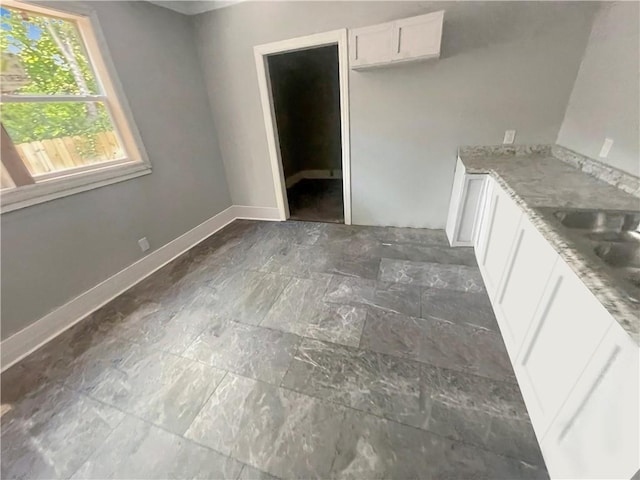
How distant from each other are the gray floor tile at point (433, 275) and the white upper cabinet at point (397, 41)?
173 cm

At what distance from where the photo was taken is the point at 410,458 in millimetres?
1102

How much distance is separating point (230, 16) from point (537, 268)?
11.1ft

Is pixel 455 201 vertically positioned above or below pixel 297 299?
above

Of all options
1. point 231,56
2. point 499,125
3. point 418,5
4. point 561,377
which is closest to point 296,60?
point 231,56

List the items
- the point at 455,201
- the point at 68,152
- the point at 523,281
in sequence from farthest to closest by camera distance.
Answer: the point at 455,201, the point at 68,152, the point at 523,281

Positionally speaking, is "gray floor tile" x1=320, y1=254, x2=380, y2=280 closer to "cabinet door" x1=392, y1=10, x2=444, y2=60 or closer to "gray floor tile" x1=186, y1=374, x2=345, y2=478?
"gray floor tile" x1=186, y1=374, x2=345, y2=478

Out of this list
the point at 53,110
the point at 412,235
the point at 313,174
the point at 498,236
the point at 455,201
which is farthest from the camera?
the point at 313,174

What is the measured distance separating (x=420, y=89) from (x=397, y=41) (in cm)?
49

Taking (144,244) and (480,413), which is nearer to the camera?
(480,413)

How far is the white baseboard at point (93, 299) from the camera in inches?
68.3

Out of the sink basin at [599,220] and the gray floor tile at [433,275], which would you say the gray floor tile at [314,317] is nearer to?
the gray floor tile at [433,275]

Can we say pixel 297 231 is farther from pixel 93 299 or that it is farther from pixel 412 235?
pixel 93 299

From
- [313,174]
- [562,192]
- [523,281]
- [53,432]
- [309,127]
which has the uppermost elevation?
[309,127]

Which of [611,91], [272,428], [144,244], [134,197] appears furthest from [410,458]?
[134,197]
